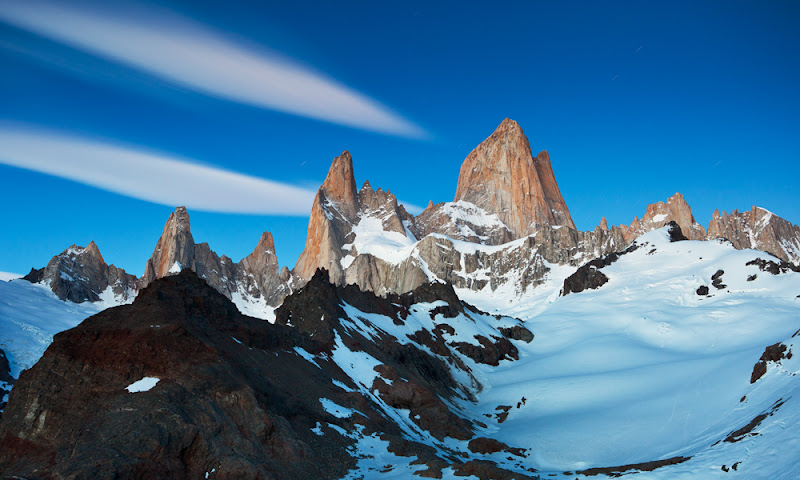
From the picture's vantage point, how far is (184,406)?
30547 millimetres

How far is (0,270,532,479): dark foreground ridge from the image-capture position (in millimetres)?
27234

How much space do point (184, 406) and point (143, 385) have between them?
2.74 meters

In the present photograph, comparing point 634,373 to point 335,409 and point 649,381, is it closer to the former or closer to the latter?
point 649,381

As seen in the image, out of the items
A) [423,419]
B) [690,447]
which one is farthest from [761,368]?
[423,419]

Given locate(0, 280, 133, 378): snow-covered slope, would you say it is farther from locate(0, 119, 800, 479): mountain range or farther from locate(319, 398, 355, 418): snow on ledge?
locate(319, 398, 355, 418): snow on ledge

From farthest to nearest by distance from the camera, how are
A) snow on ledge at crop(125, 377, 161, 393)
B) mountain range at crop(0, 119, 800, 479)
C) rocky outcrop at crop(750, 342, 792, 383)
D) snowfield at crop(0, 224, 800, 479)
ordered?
rocky outcrop at crop(750, 342, 792, 383), snowfield at crop(0, 224, 800, 479), snow on ledge at crop(125, 377, 161, 393), mountain range at crop(0, 119, 800, 479)

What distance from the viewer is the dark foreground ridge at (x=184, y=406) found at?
89.4 feet

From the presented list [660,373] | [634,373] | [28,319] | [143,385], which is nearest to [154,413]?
[143,385]

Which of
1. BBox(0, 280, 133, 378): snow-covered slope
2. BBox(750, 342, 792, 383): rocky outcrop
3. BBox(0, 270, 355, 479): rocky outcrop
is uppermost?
BBox(0, 280, 133, 378): snow-covered slope

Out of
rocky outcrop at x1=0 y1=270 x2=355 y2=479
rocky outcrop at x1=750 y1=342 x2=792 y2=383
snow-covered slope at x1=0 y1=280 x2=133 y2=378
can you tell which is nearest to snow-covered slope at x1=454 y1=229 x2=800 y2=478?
rocky outcrop at x1=750 y1=342 x2=792 y2=383

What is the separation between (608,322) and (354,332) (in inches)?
2605

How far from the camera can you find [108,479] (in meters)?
24.4

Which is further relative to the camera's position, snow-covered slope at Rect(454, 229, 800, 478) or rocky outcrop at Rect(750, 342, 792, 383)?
rocky outcrop at Rect(750, 342, 792, 383)

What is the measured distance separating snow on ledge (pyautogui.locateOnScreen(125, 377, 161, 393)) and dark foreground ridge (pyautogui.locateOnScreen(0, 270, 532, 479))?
31cm
